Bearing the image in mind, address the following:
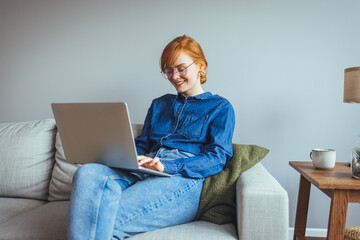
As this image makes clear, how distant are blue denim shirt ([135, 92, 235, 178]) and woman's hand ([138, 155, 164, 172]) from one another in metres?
0.03

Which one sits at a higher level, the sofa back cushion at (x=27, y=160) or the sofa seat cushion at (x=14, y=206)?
the sofa back cushion at (x=27, y=160)

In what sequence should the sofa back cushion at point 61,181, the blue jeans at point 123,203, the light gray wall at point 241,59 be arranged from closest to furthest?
the blue jeans at point 123,203 → the sofa back cushion at point 61,181 → the light gray wall at point 241,59

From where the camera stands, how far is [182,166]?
1.19 m

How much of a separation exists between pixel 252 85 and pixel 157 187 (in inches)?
38.8

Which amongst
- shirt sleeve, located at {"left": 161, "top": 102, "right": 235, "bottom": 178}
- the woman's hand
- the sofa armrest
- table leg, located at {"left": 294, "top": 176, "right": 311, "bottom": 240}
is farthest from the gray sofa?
table leg, located at {"left": 294, "top": 176, "right": 311, "bottom": 240}

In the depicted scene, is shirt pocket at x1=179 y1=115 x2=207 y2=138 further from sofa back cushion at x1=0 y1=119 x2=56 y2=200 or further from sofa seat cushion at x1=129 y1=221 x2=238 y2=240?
sofa back cushion at x1=0 y1=119 x2=56 y2=200

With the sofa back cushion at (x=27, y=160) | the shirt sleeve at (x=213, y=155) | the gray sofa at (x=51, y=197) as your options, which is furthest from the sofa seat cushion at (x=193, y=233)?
the sofa back cushion at (x=27, y=160)

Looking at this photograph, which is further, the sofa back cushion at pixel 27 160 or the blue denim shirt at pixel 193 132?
the sofa back cushion at pixel 27 160

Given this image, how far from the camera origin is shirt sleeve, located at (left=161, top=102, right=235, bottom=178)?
119 cm

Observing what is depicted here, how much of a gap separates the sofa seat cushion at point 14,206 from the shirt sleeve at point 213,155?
758 millimetres

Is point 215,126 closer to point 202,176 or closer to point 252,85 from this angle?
point 202,176

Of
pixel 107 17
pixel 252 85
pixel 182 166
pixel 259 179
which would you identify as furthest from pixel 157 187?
pixel 107 17

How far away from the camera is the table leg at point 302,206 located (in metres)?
1.61

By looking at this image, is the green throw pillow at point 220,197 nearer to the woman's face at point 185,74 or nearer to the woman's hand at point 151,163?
the woman's hand at point 151,163
